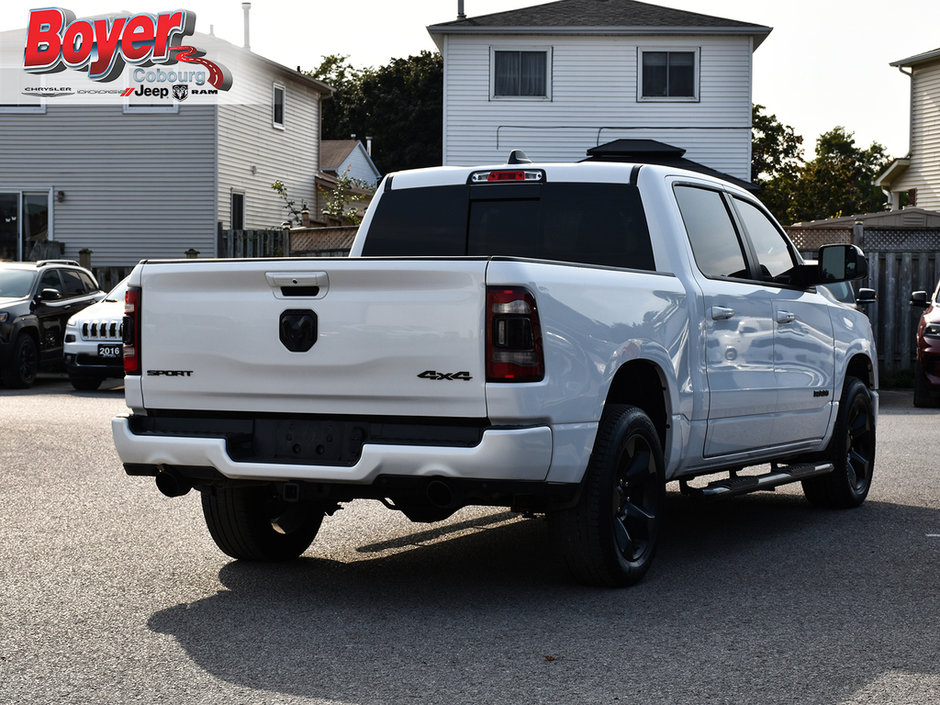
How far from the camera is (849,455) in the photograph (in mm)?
8969

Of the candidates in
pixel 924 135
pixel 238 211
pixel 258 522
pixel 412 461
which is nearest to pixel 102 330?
pixel 258 522

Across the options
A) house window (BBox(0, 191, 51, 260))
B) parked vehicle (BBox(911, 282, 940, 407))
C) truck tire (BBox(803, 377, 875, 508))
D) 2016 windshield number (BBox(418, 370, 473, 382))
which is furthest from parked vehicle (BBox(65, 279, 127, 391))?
house window (BBox(0, 191, 51, 260))

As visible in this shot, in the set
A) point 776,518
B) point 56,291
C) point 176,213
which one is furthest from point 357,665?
point 176,213

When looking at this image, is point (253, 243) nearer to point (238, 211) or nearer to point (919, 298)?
point (238, 211)

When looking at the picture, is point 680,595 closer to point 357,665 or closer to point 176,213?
point 357,665

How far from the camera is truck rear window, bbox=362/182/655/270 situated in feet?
23.2

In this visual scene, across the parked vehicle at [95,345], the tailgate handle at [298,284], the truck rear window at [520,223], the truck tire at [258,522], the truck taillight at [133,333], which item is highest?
the truck rear window at [520,223]

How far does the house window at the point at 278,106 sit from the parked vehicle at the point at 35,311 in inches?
699

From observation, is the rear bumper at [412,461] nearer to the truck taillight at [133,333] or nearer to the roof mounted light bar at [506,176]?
the truck taillight at [133,333]

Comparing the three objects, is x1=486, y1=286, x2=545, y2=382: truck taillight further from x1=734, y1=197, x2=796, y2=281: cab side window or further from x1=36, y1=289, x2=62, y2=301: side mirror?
x1=36, y1=289, x2=62, y2=301: side mirror

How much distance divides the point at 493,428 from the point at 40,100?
31.9m

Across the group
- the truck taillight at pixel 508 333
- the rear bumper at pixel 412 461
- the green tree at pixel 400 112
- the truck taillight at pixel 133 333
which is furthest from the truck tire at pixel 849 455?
the green tree at pixel 400 112

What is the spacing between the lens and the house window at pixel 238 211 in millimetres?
35875

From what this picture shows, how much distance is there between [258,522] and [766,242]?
359cm
